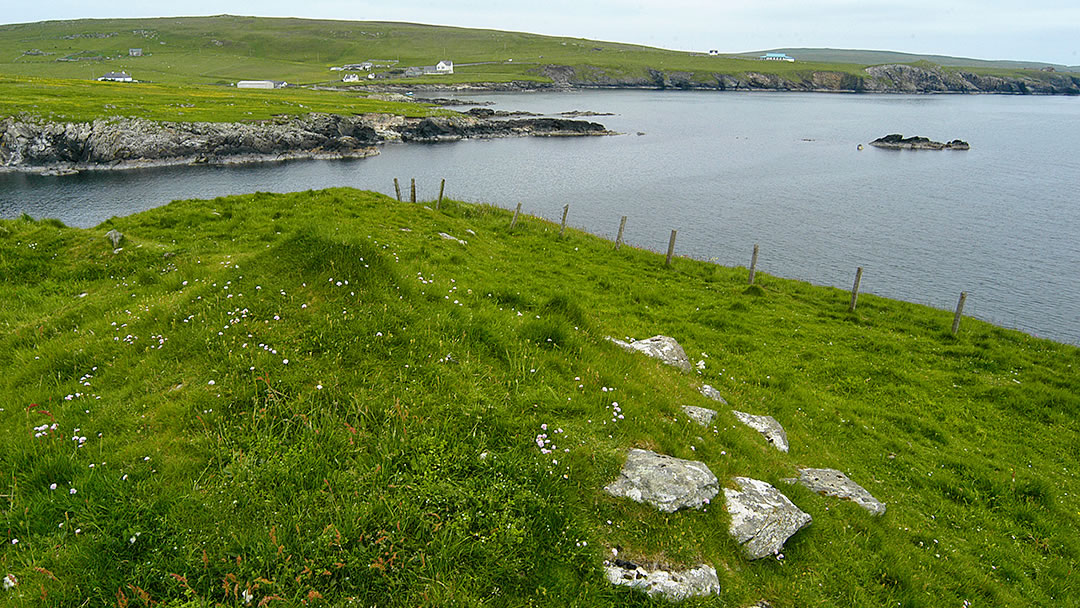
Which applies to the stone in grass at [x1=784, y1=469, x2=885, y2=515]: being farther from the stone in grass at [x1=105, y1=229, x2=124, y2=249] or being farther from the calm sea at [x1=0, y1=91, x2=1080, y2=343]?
the calm sea at [x1=0, y1=91, x2=1080, y2=343]

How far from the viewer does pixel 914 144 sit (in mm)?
122375

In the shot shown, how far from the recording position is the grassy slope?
6.72 meters

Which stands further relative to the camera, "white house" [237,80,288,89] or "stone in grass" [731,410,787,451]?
"white house" [237,80,288,89]

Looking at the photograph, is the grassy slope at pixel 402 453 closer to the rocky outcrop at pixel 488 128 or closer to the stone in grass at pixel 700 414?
the stone in grass at pixel 700 414

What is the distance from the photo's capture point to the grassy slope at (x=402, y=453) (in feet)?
22.1

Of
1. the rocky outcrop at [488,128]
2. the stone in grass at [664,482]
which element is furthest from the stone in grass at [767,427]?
the rocky outcrop at [488,128]

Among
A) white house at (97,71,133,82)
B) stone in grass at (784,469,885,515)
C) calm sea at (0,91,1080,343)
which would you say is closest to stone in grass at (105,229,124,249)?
stone in grass at (784,469,885,515)

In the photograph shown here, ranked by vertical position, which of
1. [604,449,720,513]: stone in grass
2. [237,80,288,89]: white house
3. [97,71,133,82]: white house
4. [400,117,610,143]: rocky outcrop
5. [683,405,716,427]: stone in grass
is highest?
[237,80,288,89]: white house

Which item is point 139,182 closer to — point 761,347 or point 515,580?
point 761,347

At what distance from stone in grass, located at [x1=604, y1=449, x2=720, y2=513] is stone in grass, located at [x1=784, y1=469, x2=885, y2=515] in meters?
2.65

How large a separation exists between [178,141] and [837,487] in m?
104

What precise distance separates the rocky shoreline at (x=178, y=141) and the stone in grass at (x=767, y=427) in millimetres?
96345

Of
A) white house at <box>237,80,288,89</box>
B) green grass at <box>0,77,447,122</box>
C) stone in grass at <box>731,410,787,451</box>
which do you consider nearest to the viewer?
stone in grass at <box>731,410,787,451</box>

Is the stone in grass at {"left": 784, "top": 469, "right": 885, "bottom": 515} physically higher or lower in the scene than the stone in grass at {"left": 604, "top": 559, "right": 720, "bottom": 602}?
lower
